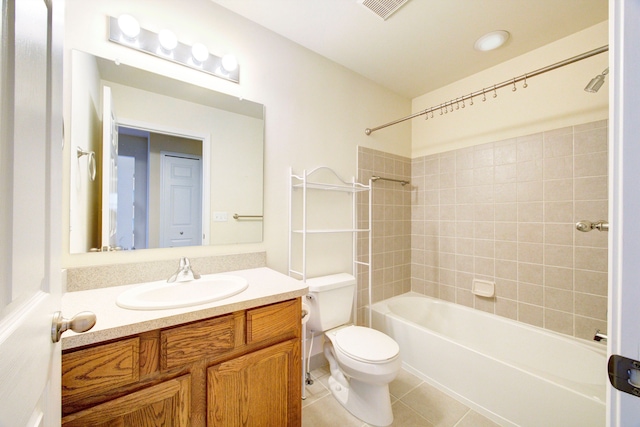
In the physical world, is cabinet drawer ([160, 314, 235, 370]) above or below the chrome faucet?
below

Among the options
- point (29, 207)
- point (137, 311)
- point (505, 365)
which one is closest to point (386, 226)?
point (505, 365)

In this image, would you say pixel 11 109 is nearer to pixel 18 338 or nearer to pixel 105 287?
pixel 18 338

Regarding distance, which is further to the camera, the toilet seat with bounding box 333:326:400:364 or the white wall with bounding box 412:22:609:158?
the white wall with bounding box 412:22:609:158

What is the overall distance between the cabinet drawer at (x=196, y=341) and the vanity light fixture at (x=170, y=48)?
1355mm

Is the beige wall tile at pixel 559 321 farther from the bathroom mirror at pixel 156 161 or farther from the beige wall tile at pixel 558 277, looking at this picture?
the bathroom mirror at pixel 156 161

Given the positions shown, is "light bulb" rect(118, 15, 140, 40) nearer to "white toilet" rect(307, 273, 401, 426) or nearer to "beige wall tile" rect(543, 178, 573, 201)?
"white toilet" rect(307, 273, 401, 426)

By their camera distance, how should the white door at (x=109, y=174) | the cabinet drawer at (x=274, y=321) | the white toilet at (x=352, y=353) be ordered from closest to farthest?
the cabinet drawer at (x=274, y=321) → the white door at (x=109, y=174) → the white toilet at (x=352, y=353)

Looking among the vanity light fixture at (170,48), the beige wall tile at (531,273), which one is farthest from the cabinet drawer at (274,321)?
the beige wall tile at (531,273)

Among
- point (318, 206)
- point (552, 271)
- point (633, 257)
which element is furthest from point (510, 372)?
point (318, 206)

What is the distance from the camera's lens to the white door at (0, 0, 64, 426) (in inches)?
12.6

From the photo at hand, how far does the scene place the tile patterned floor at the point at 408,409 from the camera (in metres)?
1.47

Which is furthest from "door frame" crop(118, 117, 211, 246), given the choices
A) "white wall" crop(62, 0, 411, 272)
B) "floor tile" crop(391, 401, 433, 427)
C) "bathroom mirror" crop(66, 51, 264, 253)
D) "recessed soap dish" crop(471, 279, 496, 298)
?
"recessed soap dish" crop(471, 279, 496, 298)

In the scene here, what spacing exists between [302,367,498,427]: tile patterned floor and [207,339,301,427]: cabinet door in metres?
0.38

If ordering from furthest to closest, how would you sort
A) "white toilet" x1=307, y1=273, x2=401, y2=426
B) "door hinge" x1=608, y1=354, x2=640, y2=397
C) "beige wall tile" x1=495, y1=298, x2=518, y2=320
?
"beige wall tile" x1=495, y1=298, x2=518, y2=320 < "white toilet" x1=307, y1=273, x2=401, y2=426 < "door hinge" x1=608, y1=354, x2=640, y2=397
